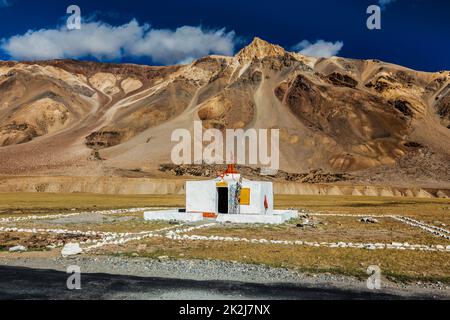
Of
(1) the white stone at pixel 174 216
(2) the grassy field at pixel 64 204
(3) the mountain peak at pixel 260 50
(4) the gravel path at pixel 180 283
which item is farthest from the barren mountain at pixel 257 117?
(4) the gravel path at pixel 180 283

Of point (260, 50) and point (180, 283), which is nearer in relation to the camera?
point (180, 283)

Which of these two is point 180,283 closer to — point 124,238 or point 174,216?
point 124,238

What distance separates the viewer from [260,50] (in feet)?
500

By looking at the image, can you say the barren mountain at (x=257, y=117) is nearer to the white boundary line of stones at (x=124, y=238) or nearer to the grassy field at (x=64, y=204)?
the grassy field at (x=64, y=204)

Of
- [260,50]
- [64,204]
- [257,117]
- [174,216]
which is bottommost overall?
[64,204]

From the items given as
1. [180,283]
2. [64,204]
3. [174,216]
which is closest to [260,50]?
[64,204]

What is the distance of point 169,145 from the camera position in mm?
109188

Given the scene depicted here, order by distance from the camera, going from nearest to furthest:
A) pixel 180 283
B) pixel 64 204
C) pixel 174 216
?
1. pixel 180 283
2. pixel 174 216
3. pixel 64 204

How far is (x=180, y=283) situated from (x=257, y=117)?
111758 millimetres

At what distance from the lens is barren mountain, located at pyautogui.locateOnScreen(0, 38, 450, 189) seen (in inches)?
4141

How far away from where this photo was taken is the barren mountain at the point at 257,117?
345 feet

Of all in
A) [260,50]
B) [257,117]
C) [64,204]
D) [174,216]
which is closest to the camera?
[174,216]

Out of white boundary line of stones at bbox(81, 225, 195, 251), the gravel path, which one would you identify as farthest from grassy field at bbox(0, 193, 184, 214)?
the gravel path
